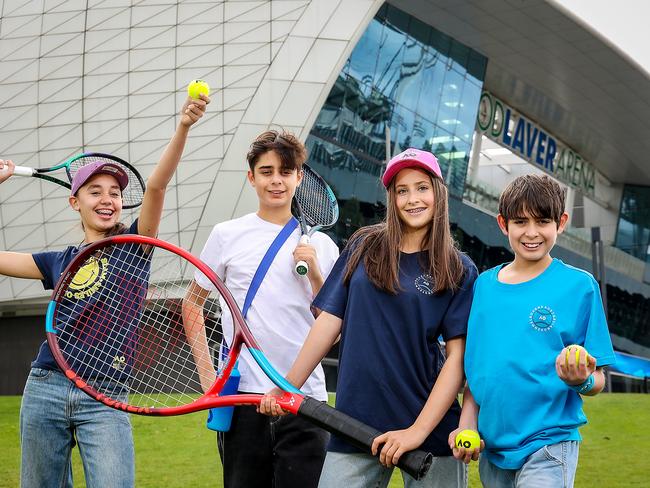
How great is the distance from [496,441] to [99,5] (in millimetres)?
21190

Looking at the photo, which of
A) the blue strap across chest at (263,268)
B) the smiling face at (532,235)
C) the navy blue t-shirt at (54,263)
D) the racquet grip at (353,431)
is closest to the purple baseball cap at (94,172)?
the navy blue t-shirt at (54,263)

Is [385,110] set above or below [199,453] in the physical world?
above

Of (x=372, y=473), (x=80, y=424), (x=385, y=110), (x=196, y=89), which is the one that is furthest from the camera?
(x=385, y=110)

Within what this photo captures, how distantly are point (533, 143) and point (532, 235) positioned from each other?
35.5 metres

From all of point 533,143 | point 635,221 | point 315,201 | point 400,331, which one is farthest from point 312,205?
point 635,221

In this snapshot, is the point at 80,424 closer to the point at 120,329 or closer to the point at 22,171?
the point at 120,329

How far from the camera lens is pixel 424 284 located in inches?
132

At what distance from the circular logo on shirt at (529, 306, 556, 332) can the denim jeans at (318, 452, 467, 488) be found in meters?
0.58

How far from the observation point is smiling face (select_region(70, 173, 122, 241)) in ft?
13.4

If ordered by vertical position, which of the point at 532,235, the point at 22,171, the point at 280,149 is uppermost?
the point at 280,149

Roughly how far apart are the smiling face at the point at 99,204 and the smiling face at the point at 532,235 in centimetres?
184

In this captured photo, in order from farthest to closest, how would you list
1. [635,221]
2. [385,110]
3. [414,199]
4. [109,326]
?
[635,221]
[385,110]
[109,326]
[414,199]

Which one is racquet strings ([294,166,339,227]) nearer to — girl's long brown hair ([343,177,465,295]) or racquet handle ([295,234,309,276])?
racquet handle ([295,234,309,276])

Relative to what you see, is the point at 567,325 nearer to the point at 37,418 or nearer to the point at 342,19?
the point at 37,418
